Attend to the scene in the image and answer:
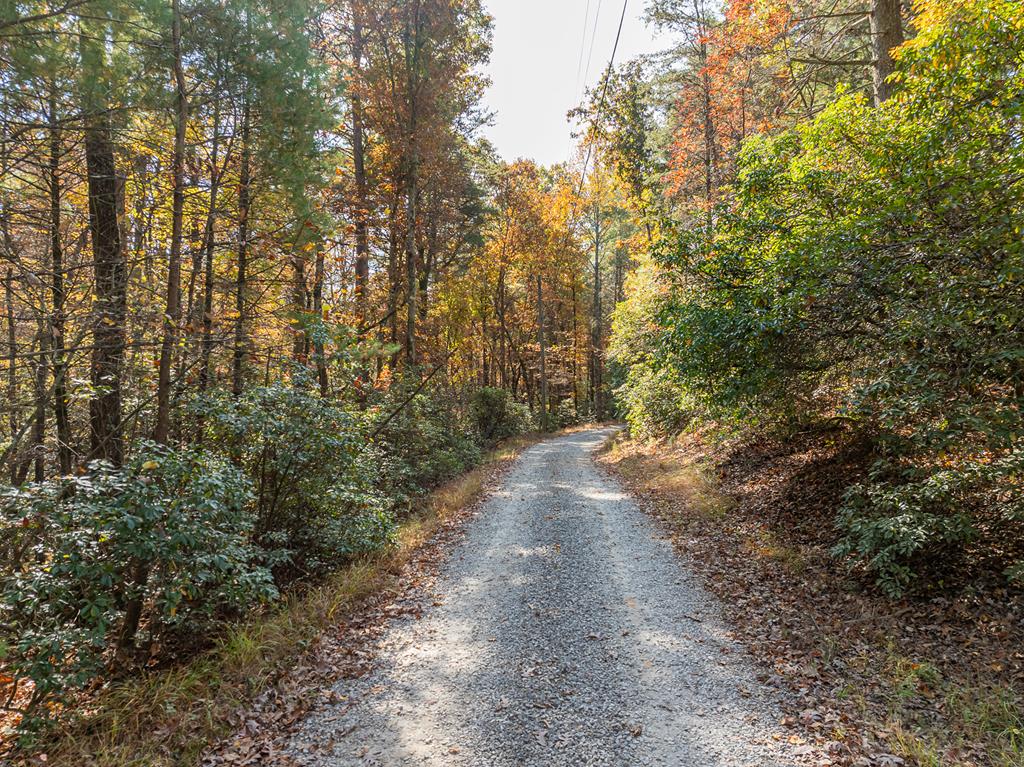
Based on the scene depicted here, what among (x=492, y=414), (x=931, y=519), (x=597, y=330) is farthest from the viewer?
(x=597, y=330)

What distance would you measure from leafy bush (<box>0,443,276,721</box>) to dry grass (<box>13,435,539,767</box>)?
31 centimetres

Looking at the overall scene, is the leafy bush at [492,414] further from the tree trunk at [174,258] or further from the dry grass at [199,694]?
the tree trunk at [174,258]

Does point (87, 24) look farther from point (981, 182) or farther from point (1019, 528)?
point (1019, 528)

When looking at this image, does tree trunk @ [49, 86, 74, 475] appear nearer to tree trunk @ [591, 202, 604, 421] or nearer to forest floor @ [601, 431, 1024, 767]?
forest floor @ [601, 431, 1024, 767]

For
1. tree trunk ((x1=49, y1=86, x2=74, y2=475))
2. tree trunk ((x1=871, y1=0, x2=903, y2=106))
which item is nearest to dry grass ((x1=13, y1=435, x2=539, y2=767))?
tree trunk ((x1=49, y1=86, x2=74, y2=475))

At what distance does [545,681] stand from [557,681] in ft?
0.32

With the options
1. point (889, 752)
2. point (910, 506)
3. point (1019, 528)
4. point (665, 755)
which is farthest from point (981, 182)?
point (665, 755)

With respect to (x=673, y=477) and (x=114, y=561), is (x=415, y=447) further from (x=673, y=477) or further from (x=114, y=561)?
(x=114, y=561)

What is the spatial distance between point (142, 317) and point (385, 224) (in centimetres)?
904

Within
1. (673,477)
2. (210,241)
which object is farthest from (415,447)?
(210,241)

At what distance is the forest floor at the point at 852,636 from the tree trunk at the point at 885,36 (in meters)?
5.08

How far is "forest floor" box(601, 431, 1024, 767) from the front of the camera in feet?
10.3

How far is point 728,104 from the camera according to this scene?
535 inches

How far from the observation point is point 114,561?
3.66 metres
